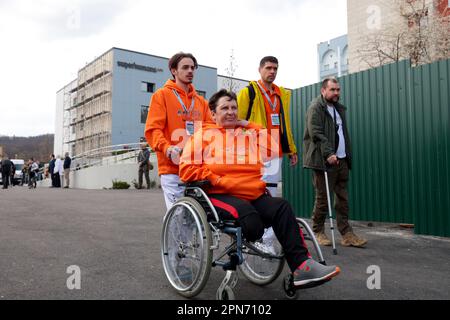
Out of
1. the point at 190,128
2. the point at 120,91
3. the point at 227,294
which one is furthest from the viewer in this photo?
the point at 120,91

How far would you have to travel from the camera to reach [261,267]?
3.48m

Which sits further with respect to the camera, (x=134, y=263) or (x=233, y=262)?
(x=134, y=263)

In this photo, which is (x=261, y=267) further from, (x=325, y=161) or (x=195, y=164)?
(x=325, y=161)

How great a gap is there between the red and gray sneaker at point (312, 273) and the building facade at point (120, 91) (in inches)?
1503

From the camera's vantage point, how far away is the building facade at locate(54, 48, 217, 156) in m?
39.6

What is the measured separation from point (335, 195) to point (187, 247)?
283 cm

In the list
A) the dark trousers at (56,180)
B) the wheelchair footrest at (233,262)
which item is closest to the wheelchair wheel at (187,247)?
the wheelchair footrest at (233,262)

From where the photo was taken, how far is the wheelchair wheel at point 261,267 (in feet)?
10.6

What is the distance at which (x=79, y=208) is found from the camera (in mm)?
9219

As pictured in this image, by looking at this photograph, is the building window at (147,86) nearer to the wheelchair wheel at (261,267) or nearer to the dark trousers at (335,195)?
the dark trousers at (335,195)

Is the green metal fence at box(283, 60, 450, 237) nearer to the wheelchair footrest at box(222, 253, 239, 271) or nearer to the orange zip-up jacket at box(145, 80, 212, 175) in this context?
the orange zip-up jacket at box(145, 80, 212, 175)

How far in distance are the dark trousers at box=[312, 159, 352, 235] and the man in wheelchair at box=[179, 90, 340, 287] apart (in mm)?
1955

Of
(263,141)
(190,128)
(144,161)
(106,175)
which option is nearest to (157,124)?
(190,128)
